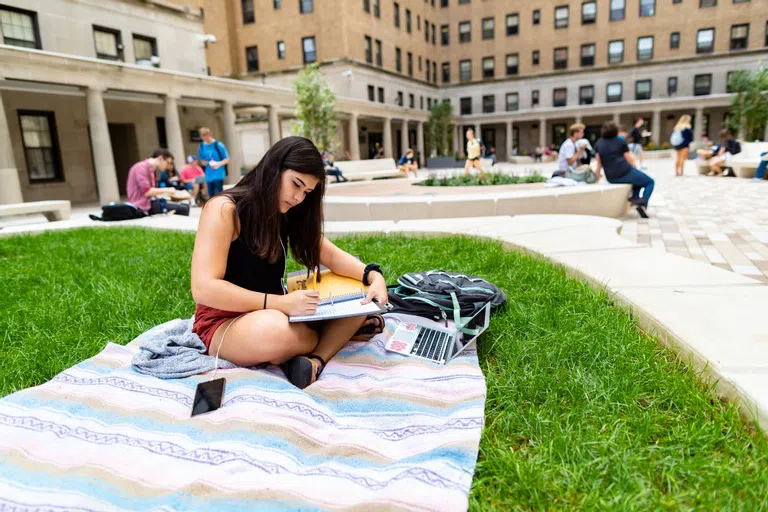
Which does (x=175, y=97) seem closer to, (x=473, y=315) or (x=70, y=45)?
(x=70, y=45)

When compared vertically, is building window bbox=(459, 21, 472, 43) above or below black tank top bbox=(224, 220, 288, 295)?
above

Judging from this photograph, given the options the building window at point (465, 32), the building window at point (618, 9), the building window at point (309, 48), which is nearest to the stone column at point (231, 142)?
the building window at point (309, 48)

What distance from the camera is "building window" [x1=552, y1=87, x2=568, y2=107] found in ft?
143

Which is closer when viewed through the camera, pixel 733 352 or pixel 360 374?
pixel 733 352

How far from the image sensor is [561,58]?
43.4 metres

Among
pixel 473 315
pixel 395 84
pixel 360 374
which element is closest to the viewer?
pixel 360 374

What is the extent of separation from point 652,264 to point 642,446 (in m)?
2.60

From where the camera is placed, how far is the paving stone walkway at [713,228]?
5.28 metres

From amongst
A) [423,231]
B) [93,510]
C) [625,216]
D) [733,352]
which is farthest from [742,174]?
[93,510]

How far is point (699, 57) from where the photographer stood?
1539 inches

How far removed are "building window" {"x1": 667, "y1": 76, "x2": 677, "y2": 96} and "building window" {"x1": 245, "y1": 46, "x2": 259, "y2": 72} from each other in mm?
33159

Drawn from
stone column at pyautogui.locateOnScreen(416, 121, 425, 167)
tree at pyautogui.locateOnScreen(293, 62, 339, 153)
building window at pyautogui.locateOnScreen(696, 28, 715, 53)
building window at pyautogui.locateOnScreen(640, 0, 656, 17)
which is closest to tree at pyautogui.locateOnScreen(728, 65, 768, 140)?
building window at pyautogui.locateOnScreen(696, 28, 715, 53)

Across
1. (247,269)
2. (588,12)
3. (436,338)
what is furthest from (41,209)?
(588,12)

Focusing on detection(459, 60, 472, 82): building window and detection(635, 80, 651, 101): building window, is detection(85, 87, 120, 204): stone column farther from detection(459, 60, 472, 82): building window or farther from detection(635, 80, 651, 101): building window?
detection(635, 80, 651, 101): building window
